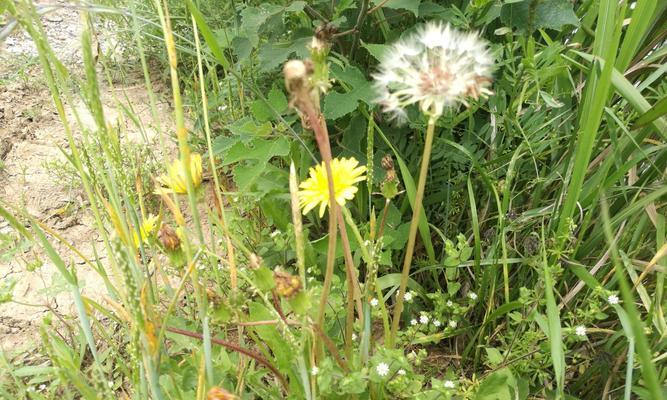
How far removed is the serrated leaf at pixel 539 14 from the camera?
0.99 m

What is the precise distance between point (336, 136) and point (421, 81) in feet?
2.73

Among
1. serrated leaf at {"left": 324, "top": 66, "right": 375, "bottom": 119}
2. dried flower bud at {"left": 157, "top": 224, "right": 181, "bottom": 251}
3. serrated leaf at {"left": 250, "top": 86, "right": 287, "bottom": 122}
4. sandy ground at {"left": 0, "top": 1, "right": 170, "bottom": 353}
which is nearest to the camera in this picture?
dried flower bud at {"left": 157, "top": 224, "right": 181, "bottom": 251}

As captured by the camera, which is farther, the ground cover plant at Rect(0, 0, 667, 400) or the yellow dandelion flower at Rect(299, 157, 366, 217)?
the yellow dandelion flower at Rect(299, 157, 366, 217)

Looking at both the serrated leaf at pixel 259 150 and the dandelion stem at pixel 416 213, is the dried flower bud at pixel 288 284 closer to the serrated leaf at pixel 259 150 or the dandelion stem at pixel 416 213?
the dandelion stem at pixel 416 213

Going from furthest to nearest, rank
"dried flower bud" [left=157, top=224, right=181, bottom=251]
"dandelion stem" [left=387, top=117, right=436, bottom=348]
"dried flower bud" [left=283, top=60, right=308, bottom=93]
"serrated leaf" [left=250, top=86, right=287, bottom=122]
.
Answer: "serrated leaf" [left=250, top=86, right=287, bottom=122] < "dried flower bud" [left=157, top=224, right=181, bottom=251] < "dandelion stem" [left=387, top=117, right=436, bottom=348] < "dried flower bud" [left=283, top=60, right=308, bottom=93]

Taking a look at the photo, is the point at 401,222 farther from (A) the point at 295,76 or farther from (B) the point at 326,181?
(A) the point at 295,76

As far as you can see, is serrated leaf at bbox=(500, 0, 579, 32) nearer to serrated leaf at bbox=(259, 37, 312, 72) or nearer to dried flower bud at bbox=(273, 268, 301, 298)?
serrated leaf at bbox=(259, 37, 312, 72)

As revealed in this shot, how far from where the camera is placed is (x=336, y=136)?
4.57 ft

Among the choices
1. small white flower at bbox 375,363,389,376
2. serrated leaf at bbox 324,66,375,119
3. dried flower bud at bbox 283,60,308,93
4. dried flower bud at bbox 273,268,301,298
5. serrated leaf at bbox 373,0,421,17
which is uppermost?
serrated leaf at bbox 373,0,421,17

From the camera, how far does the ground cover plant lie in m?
0.65

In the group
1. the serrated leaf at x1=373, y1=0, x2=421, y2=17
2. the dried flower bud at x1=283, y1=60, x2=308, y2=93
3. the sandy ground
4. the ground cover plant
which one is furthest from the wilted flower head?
the sandy ground

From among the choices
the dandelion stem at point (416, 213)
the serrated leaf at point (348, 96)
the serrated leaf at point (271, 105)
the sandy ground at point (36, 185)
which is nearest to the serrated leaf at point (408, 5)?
the serrated leaf at point (348, 96)

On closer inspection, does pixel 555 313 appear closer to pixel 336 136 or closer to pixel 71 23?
pixel 336 136

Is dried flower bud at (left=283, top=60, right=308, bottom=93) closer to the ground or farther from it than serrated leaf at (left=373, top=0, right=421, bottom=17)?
closer to the ground
